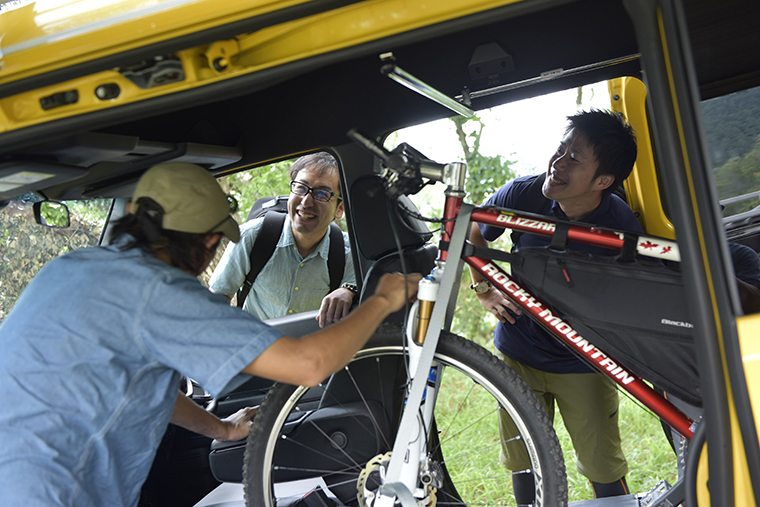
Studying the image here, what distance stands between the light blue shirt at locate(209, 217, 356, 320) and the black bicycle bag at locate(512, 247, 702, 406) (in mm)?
1320

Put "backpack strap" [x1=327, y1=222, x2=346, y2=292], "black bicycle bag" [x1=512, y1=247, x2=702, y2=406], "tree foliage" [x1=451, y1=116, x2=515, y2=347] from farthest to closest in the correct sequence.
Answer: "tree foliage" [x1=451, y1=116, x2=515, y2=347]
"backpack strap" [x1=327, y1=222, x2=346, y2=292]
"black bicycle bag" [x1=512, y1=247, x2=702, y2=406]

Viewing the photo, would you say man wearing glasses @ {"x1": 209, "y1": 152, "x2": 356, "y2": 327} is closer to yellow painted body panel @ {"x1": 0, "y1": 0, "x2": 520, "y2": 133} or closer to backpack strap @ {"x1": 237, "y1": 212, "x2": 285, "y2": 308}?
backpack strap @ {"x1": 237, "y1": 212, "x2": 285, "y2": 308}

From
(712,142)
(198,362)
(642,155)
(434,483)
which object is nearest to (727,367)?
(434,483)

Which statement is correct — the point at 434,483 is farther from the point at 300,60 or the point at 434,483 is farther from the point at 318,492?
the point at 300,60

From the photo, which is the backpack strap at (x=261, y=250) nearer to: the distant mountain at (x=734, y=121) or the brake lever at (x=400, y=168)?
the brake lever at (x=400, y=168)

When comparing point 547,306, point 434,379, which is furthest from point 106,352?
point 547,306

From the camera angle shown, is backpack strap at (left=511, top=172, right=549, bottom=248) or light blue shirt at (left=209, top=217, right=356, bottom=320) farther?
light blue shirt at (left=209, top=217, right=356, bottom=320)

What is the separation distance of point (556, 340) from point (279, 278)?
1.33 m

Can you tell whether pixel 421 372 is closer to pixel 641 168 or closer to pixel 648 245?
pixel 648 245

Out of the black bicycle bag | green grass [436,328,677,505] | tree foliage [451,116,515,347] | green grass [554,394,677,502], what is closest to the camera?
the black bicycle bag

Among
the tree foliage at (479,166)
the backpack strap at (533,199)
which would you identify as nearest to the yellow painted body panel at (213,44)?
the backpack strap at (533,199)

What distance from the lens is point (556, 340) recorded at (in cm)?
235

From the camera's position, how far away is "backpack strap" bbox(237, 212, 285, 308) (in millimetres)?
2826

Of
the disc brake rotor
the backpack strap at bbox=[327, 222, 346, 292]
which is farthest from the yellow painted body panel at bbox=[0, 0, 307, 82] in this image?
the backpack strap at bbox=[327, 222, 346, 292]
